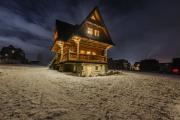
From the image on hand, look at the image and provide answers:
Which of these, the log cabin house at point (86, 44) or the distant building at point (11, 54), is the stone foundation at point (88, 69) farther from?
the distant building at point (11, 54)

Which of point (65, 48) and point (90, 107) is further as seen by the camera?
point (65, 48)

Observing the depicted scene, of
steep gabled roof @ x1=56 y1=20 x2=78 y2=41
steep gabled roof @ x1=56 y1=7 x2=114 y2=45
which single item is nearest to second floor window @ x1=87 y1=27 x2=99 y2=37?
steep gabled roof @ x1=56 y1=7 x2=114 y2=45

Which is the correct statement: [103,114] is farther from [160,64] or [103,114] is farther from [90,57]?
[160,64]

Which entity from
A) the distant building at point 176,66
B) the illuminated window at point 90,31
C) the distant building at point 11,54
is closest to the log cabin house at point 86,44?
the illuminated window at point 90,31

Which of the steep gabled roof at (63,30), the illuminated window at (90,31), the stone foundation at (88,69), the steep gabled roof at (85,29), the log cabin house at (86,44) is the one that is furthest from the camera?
the steep gabled roof at (63,30)

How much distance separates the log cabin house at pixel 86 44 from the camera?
50.7ft

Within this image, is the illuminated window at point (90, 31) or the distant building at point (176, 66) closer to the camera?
the illuminated window at point (90, 31)

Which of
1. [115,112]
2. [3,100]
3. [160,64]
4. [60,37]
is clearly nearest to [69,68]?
[60,37]

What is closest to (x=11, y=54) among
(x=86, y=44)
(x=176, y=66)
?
(x=86, y=44)

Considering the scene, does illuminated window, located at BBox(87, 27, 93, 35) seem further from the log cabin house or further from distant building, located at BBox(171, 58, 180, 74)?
distant building, located at BBox(171, 58, 180, 74)

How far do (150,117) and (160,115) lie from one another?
449mm

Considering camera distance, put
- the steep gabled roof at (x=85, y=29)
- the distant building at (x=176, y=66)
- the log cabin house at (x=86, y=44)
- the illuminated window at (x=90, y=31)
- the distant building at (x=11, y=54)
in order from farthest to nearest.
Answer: the distant building at (x=11, y=54), the distant building at (x=176, y=66), the illuminated window at (x=90, y=31), the steep gabled roof at (x=85, y=29), the log cabin house at (x=86, y=44)

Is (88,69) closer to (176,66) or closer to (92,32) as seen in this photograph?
(92,32)

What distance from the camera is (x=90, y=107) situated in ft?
14.2
